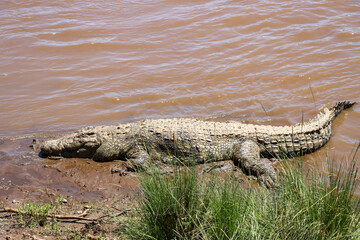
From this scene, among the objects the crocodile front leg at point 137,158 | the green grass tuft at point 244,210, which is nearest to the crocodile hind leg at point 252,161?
the crocodile front leg at point 137,158

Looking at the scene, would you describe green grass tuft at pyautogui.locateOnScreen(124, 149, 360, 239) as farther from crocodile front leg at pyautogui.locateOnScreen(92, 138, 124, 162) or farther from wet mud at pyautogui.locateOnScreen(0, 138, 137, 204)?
crocodile front leg at pyautogui.locateOnScreen(92, 138, 124, 162)

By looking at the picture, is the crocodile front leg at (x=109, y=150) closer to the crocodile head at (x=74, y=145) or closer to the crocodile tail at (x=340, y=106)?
the crocodile head at (x=74, y=145)

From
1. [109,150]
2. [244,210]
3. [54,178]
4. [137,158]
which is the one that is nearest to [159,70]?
[109,150]

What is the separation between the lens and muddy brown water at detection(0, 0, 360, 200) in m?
6.25

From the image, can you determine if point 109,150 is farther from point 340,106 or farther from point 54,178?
point 340,106

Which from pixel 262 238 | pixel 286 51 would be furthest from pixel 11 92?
pixel 262 238

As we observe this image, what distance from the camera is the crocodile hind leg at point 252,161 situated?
5293mm

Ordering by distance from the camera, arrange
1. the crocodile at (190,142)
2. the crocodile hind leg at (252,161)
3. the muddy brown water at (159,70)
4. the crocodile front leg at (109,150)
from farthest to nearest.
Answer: the muddy brown water at (159,70) < the crocodile front leg at (109,150) < the crocodile at (190,142) < the crocodile hind leg at (252,161)

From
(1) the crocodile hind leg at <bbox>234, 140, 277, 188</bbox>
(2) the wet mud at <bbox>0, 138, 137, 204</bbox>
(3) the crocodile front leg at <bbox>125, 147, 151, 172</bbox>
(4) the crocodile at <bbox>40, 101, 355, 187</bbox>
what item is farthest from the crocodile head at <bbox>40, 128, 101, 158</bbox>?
(1) the crocodile hind leg at <bbox>234, 140, 277, 188</bbox>

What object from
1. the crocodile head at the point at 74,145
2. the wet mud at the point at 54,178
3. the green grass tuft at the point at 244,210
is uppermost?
the green grass tuft at the point at 244,210

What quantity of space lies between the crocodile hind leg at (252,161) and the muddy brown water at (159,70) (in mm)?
919

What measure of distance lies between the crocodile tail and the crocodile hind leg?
1714 millimetres

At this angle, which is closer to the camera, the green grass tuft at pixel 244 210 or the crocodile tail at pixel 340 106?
the green grass tuft at pixel 244 210

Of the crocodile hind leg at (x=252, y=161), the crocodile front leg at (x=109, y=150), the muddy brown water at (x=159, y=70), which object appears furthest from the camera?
the muddy brown water at (x=159, y=70)
